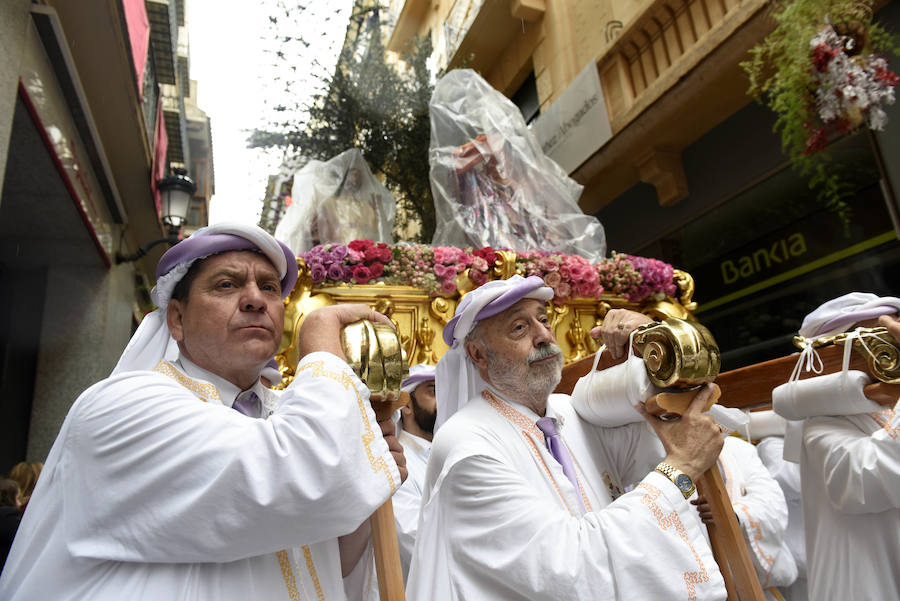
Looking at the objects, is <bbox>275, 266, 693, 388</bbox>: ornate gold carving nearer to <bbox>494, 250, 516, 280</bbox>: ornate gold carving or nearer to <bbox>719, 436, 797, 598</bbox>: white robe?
<bbox>494, 250, 516, 280</bbox>: ornate gold carving

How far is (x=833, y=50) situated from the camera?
459 cm

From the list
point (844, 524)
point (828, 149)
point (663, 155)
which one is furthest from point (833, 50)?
point (844, 524)

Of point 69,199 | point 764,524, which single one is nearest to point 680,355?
point 764,524

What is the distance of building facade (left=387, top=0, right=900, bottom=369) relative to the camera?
5.29 meters

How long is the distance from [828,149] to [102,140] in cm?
713

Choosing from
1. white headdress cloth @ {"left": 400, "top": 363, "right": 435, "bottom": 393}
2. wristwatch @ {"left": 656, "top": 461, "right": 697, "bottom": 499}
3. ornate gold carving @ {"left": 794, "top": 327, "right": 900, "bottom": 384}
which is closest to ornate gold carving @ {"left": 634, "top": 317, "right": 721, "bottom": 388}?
wristwatch @ {"left": 656, "top": 461, "right": 697, "bottom": 499}

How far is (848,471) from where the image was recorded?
90.4 inches

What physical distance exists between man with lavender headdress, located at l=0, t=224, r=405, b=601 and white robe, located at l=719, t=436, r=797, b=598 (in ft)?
7.01

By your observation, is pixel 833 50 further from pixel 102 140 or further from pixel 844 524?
pixel 102 140

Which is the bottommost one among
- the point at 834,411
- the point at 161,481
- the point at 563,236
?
the point at 834,411

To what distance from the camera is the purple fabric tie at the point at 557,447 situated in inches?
83.0

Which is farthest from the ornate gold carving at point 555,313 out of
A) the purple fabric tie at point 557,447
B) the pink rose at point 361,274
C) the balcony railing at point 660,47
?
the balcony railing at point 660,47

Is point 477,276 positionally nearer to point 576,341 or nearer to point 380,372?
point 576,341

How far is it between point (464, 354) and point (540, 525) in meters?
0.94
